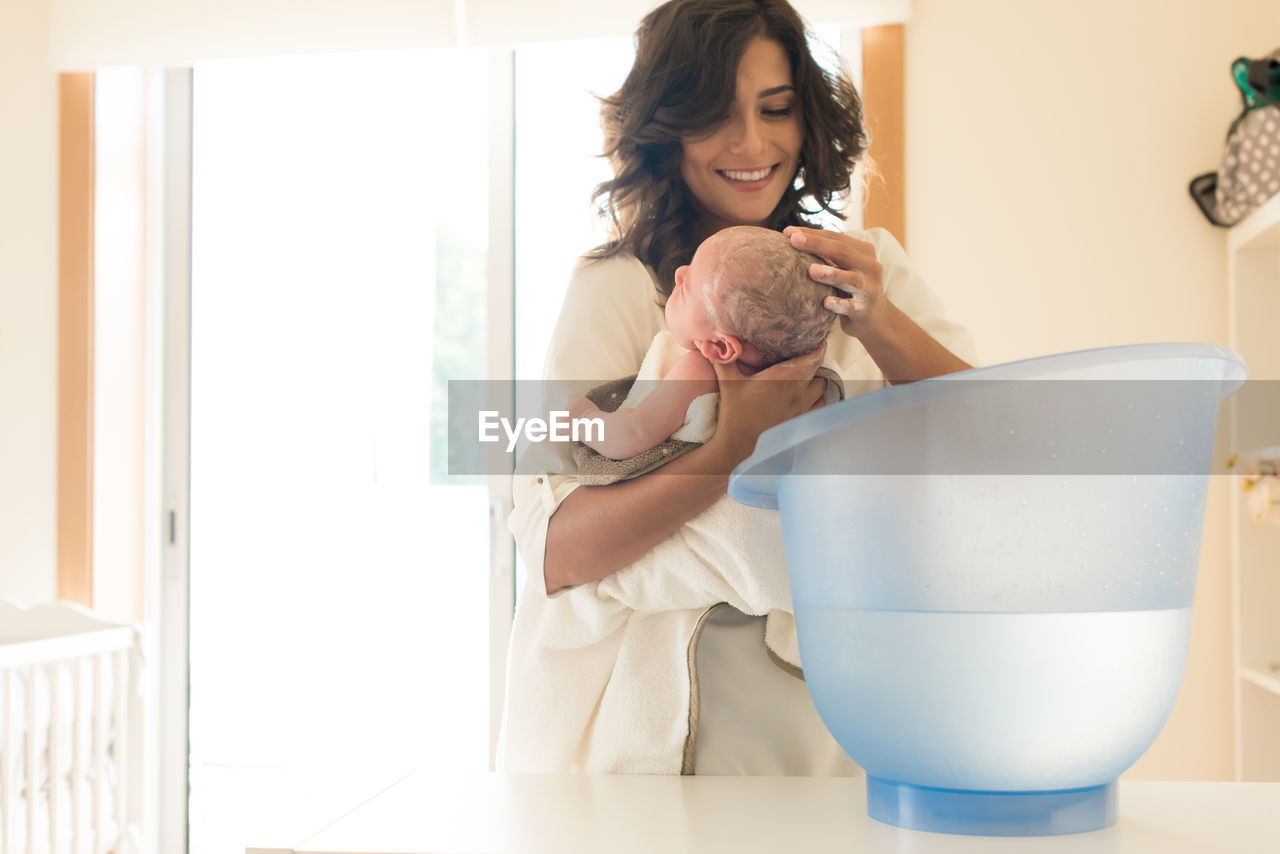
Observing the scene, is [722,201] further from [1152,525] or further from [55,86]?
[55,86]

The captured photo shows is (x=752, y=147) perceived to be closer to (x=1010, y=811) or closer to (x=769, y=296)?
(x=769, y=296)

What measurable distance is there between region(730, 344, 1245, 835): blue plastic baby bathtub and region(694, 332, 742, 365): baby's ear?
185 mm

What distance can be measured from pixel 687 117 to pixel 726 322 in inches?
9.1

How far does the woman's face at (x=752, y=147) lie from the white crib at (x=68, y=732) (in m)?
1.67

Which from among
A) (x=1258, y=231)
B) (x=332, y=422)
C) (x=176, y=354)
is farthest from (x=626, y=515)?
(x=176, y=354)

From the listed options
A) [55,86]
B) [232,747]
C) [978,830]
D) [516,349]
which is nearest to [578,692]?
[978,830]

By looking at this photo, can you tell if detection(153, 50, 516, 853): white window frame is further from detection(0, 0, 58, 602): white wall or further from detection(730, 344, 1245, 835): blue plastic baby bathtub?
detection(730, 344, 1245, 835): blue plastic baby bathtub

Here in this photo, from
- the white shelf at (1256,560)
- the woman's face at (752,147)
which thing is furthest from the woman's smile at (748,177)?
the white shelf at (1256,560)

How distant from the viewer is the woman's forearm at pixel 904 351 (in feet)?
1.98

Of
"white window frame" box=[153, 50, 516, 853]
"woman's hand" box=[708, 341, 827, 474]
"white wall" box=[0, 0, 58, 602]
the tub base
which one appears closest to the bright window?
"white window frame" box=[153, 50, 516, 853]

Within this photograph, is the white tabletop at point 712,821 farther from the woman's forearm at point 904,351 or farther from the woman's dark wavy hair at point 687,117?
the woman's dark wavy hair at point 687,117

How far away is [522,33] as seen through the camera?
216 cm

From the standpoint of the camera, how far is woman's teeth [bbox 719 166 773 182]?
0.77 meters
